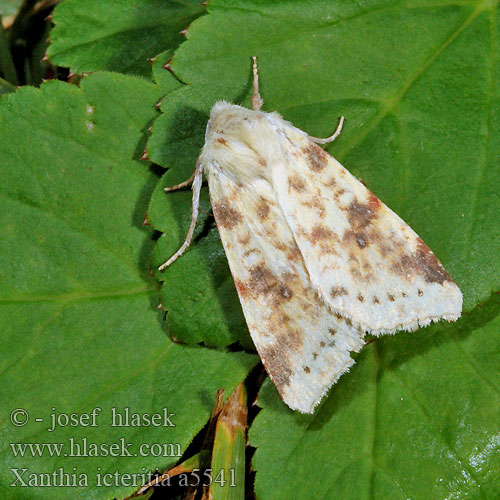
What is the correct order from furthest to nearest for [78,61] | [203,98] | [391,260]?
[78,61] < [203,98] < [391,260]

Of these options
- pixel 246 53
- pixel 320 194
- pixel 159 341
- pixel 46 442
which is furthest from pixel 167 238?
pixel 46 442

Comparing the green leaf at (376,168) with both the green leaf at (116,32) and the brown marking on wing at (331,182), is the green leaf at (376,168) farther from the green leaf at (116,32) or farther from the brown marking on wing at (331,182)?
the green leaf at (116,32)

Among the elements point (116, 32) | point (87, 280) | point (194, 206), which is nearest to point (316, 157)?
point (194, 206)

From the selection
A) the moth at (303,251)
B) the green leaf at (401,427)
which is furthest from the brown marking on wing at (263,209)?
the green leaf at (401,427)

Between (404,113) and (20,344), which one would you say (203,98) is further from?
(20,344)

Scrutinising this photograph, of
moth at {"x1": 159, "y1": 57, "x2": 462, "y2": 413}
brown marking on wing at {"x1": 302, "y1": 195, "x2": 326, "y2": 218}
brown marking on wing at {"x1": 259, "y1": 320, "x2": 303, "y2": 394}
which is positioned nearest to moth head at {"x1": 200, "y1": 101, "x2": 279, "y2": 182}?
moth at {"x1": 159, "y1": 57, "x2": 462, "y2": 413}

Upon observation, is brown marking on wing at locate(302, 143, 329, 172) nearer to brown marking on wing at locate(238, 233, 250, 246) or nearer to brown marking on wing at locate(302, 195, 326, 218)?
brown marking on wing at locate(302, 195, 326, 218)
